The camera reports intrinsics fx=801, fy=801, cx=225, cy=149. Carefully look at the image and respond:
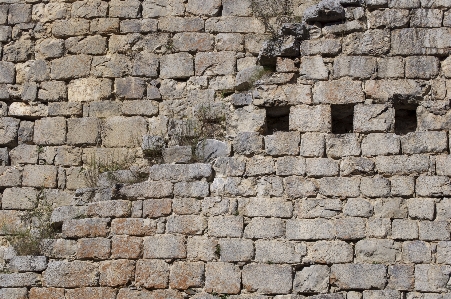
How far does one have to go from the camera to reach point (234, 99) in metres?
8.42

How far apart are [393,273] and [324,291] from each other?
0.68 m

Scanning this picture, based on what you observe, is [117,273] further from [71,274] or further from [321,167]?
[321,167]

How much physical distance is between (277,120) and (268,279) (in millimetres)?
1744

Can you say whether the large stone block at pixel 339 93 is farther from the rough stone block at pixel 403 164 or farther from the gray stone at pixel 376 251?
the gray stone at pixel 376 251

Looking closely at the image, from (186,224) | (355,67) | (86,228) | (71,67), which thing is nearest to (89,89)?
(71,67)

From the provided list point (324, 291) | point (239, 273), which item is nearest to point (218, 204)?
point (239, 273)

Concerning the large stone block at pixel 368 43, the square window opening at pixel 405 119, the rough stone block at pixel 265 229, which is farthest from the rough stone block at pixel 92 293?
the large stone block at pixel 368 43

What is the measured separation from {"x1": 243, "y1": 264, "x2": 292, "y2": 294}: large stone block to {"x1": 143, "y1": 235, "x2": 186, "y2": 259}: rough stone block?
2.27 ft

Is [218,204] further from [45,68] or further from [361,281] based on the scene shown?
[45,68]

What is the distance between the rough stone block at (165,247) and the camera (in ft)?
26.0

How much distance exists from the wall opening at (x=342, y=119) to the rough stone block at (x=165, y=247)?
2004 mm

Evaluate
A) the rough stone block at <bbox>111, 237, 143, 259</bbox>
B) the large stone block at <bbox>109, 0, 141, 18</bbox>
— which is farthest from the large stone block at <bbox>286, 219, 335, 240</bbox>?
the large stone block at <bbox>109, 0, 141, 18</bbox>

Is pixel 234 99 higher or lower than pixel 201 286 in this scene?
higher

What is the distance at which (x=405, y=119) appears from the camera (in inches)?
328
